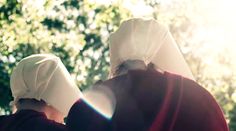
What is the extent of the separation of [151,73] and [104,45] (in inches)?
798

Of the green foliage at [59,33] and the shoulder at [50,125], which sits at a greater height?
the shoulder at [50,125]

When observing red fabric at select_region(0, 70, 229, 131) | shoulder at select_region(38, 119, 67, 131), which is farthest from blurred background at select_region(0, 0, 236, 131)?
red fabric at select_region(0, 70, 229, 131)

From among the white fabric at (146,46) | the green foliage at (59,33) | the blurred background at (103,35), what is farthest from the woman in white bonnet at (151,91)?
the blurred background at (103,35)

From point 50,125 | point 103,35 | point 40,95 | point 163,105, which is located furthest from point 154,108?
point 103,35

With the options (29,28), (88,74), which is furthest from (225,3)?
(88,74)

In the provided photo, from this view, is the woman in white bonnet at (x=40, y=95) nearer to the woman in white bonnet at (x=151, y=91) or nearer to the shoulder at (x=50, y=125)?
the shoulder at (x=50, y=125)

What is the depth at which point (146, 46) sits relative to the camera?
9.59 feet

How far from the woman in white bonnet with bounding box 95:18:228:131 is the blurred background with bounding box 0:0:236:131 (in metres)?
8.17

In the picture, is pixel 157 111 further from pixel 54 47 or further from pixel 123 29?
pixel 54 47

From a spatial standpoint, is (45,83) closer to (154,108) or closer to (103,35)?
(154,108)

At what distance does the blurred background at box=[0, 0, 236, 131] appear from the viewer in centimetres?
1339

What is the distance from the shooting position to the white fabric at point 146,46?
2.92 meters

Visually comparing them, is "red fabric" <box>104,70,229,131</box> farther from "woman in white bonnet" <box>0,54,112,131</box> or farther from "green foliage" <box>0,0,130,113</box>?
"green foliage" <box>0,0,130,113</box>

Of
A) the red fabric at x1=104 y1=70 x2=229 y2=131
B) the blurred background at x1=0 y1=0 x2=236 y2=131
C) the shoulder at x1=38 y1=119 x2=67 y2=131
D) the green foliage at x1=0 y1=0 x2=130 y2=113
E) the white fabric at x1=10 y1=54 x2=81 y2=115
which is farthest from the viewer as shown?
the blurred background at x1=0 y1=0 x2=236 y2=131
